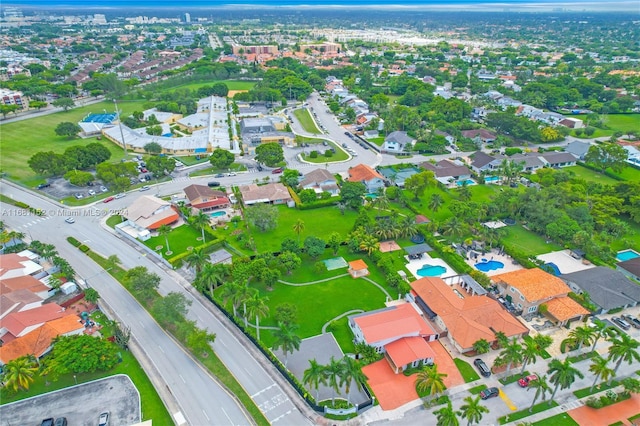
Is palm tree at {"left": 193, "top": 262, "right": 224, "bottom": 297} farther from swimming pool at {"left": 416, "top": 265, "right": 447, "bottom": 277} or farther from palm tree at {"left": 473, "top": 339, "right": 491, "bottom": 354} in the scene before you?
palm tree at {"left": 473, "top": 339, "right": 491, "bottom": 354}

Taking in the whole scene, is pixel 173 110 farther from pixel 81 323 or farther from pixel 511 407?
pixel 511 407

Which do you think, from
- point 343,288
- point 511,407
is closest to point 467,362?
point 511,407

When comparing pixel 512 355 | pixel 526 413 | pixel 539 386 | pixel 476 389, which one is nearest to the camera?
pixel 539 386

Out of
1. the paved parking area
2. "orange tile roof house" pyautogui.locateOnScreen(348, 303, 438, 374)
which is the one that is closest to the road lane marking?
"orange tile roof house" pyautogui.locateOnScreen(348, 303, 438, 374)

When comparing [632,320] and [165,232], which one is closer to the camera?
[632,320]

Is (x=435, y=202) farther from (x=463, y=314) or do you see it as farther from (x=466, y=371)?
(x=466, y=371)

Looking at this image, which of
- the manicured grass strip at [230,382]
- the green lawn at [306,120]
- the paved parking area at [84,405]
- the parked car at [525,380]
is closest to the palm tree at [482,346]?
the parked car at [525,380]

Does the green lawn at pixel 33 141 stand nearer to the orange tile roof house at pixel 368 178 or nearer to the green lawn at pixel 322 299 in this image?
the orange tile roof house at pixel 368 178

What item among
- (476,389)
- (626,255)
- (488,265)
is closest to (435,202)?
(488,265)
